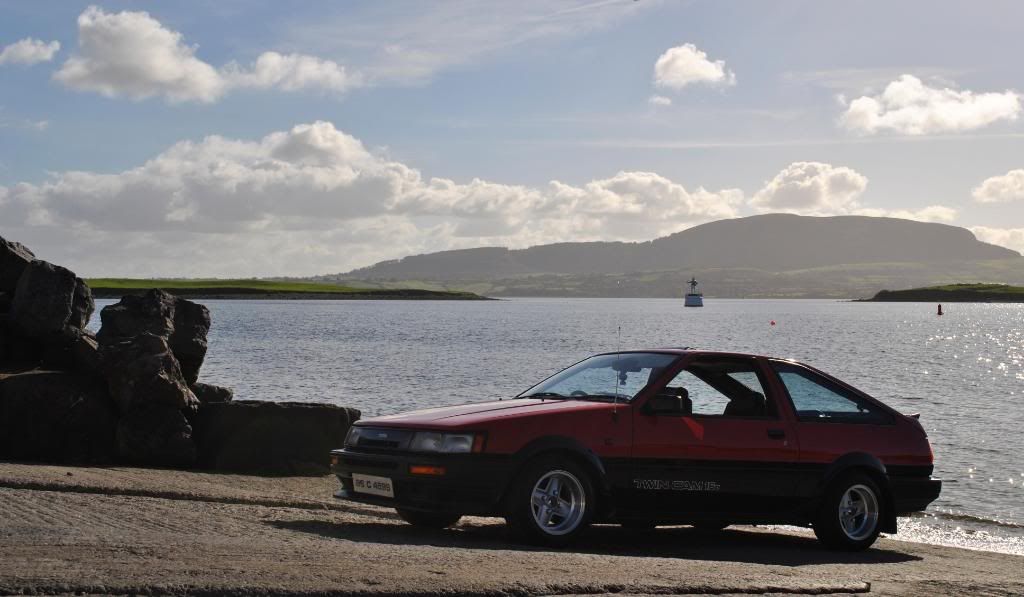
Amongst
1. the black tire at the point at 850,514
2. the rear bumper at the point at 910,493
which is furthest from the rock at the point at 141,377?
the rear bumper at the point at 910,493

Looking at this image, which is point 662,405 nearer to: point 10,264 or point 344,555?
point 344,555

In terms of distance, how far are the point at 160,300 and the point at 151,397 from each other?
3966mm

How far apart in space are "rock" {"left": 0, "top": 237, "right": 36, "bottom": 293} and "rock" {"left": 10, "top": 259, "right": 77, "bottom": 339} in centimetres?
125

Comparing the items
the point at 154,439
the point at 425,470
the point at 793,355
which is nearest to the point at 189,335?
the point at 154,439

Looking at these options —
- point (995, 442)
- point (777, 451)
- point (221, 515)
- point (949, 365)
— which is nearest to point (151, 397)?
point (221, 515)

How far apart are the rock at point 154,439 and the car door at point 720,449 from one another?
6.95 meters

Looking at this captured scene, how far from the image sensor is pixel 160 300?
1858cm

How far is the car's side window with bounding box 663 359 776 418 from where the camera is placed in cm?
1069

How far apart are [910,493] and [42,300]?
1222 centimetres

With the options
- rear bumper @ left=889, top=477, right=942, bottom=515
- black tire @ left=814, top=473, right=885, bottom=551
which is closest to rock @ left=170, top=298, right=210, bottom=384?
black tire @ left=814, top=473, right=885, bottom=551

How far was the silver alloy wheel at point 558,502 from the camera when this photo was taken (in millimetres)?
9625

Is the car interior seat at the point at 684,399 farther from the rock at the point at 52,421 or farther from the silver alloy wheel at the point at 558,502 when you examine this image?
the rock at the point at 52,421

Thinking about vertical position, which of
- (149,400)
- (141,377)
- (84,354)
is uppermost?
(84,354)

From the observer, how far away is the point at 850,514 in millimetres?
10836
